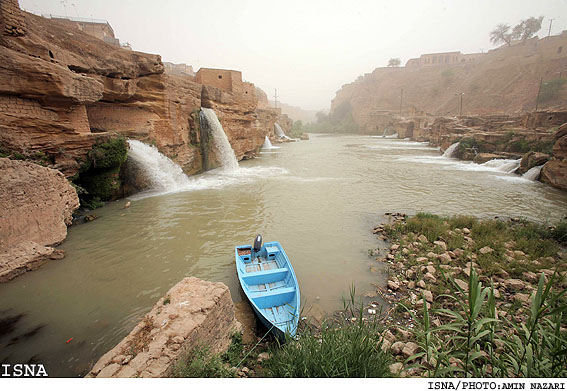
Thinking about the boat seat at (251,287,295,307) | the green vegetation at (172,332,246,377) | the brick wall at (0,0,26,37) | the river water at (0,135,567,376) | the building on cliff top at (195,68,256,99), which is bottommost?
the river water at (0,135,567,376)

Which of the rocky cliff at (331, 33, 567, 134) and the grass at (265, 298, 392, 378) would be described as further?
the rocky cliff at (331, 33, 567, 134)

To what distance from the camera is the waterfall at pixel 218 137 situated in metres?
14.0

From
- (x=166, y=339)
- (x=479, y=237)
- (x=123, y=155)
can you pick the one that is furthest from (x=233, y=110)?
(x=166, y=339)

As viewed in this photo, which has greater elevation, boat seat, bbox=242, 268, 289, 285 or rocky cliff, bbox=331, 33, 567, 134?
rocky cliff, bbox=331, 33, 567, 134

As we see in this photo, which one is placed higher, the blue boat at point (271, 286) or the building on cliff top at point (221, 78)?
the building on cliff top at point (221, 78)

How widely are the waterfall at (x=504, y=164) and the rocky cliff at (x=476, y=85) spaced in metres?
24.1

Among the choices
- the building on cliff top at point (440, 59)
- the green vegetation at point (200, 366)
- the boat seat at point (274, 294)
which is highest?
the building on cliff top at point (440, 59)

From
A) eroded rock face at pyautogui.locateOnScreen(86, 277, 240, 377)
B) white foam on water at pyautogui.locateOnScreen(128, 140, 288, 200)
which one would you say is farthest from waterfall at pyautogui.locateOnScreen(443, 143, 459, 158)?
eroded rock face at pyautogui.locateOnScreen(86, 277, 240, 377)

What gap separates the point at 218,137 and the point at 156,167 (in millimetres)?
5021

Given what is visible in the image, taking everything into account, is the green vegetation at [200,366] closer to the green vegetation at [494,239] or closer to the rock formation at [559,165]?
the green vegetation at [494,239]

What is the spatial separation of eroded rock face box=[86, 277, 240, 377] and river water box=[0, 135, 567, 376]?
114 centimetres

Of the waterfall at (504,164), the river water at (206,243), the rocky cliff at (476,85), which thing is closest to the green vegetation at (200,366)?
the river water at (206,243)

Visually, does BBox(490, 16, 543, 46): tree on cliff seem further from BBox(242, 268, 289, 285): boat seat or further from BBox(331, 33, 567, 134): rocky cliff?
BBox(242, 268, 289, 285): boat seat

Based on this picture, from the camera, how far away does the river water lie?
11.6 ft
